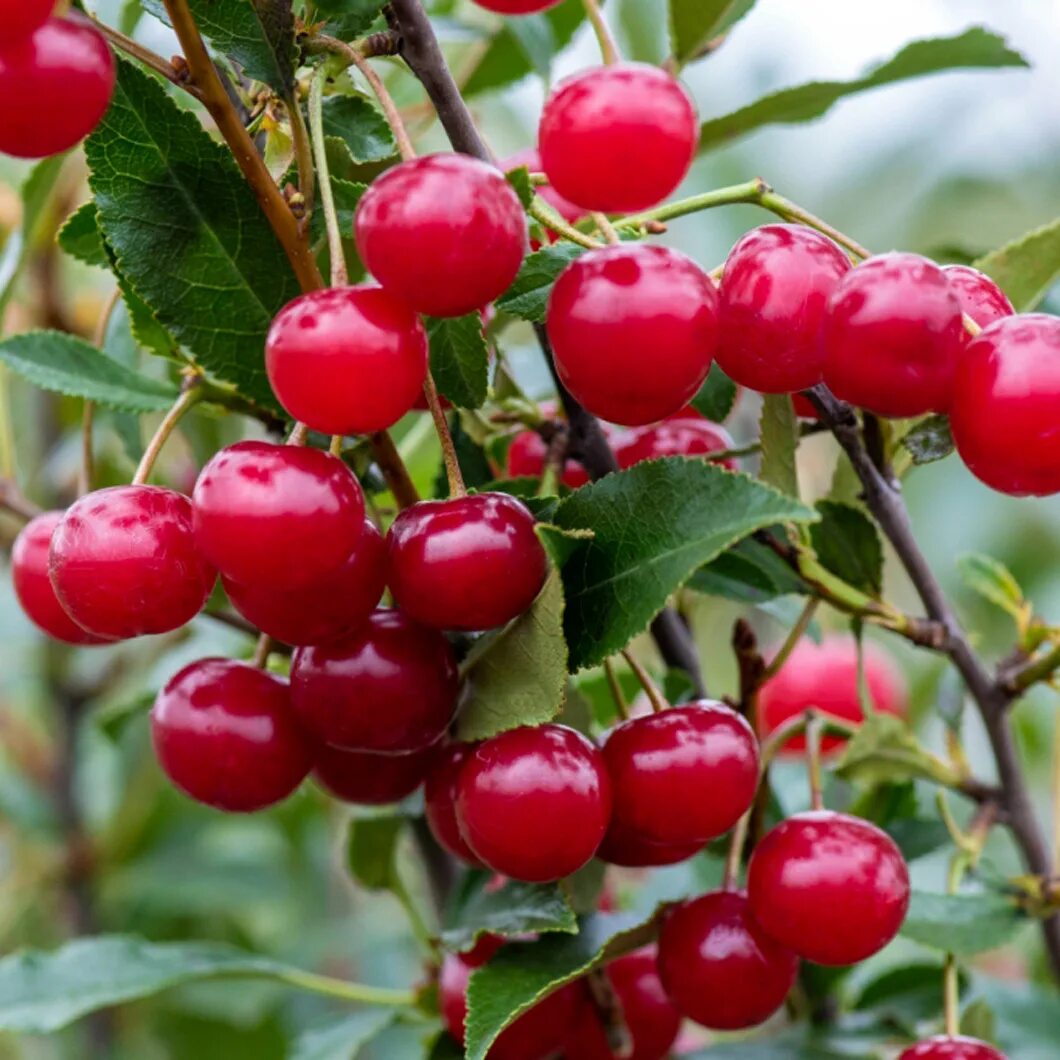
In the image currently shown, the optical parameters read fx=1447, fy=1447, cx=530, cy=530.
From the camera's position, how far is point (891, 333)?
1.93 feet

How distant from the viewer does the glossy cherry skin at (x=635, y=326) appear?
0.58m

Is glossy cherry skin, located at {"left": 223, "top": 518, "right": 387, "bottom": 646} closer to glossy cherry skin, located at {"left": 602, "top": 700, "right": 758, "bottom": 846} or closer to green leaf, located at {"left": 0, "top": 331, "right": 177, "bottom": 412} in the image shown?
glossy cherry skin, located at {"left": 602, "top": 700, "right": 758, "bottom": 846}

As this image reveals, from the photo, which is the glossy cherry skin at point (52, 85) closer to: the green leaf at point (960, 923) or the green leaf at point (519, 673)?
the green leaf at point (519, 673)

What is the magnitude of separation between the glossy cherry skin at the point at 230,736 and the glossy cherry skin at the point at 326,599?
0.25 ft

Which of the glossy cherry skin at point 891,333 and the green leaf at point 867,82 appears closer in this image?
the glossy cherry skin at point 891,333

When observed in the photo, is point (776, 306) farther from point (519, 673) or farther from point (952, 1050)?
point (952, 1050)

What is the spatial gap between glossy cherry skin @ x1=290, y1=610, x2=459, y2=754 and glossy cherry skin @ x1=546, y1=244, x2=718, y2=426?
0.49ft

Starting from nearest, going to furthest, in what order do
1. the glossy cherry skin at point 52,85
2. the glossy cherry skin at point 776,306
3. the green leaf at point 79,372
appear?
1. the glossy cherry skin at point 52,85
2. the glossy cherry skin at point 776,306
3. the green leaf at point 79,372

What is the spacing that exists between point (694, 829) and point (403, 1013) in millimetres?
399

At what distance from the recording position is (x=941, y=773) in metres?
0.89

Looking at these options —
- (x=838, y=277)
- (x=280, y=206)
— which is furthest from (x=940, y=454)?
(x=280, y=206)

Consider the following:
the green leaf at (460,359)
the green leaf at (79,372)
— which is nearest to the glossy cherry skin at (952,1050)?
the green leaf at (460,359)

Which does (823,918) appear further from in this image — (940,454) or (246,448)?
(246,448)

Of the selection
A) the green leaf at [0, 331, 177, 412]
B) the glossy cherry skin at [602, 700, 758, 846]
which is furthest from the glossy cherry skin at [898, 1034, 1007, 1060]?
the green leaf at [0, 331, 177, 412]
